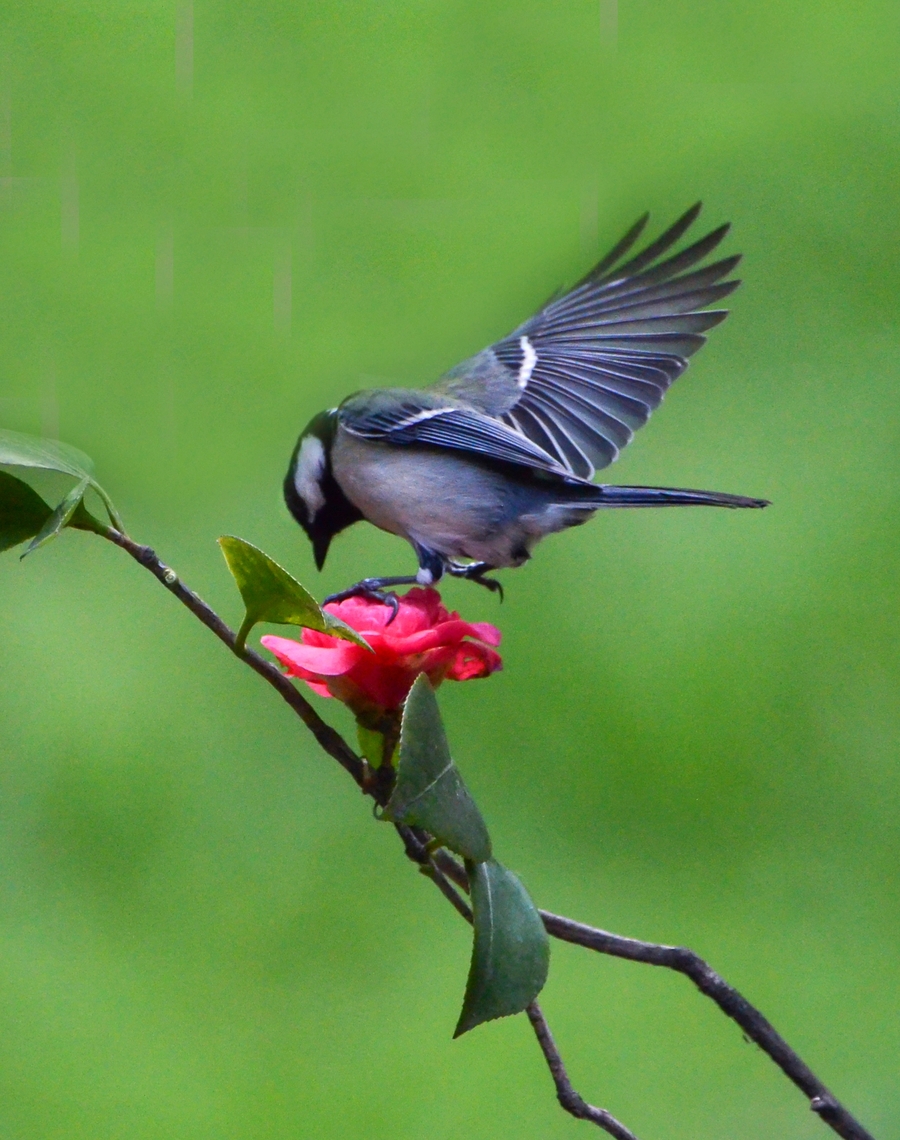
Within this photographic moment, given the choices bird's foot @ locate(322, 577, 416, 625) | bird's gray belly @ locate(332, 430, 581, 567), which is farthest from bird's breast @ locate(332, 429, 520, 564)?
bird's foot @ locate(322, 577, 416, 625)

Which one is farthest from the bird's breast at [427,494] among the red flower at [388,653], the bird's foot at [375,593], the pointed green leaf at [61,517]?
the pointed green leaf at [61,517]

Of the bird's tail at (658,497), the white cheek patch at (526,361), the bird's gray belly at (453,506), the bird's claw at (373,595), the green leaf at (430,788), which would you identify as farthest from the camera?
the white cheek patch at (526,361)

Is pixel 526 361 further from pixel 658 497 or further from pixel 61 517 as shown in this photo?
pixel 61 517

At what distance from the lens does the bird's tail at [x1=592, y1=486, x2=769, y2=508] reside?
0.73m

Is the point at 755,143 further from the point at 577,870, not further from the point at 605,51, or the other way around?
the point at 577,870

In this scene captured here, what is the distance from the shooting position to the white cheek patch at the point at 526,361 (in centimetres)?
103

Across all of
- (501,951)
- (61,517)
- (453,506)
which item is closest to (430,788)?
(501,951)

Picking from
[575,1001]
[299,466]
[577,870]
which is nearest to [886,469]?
[577,870]

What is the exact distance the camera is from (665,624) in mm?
1546

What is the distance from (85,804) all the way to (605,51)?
3.74 ft

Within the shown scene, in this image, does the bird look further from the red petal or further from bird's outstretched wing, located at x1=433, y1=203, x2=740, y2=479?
the red petal

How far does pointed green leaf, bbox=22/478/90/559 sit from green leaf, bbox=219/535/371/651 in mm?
61

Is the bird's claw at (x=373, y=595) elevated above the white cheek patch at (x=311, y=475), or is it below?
above

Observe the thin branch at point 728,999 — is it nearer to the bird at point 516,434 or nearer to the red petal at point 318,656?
the red petal at point 318,656
